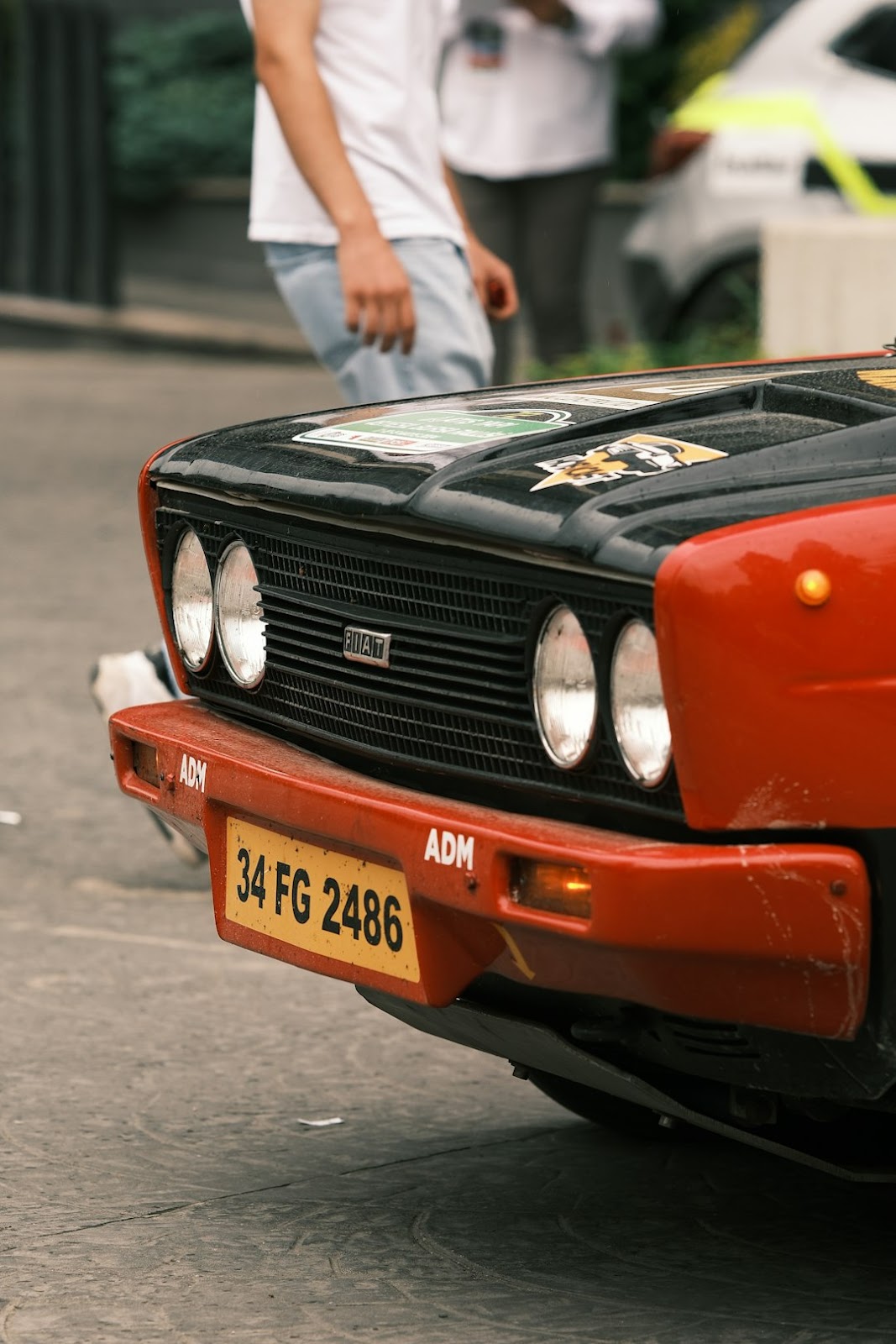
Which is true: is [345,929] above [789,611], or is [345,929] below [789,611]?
below

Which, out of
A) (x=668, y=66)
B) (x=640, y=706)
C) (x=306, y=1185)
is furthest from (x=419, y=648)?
(x=668, y=66)

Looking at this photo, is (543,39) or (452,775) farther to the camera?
(543,39)

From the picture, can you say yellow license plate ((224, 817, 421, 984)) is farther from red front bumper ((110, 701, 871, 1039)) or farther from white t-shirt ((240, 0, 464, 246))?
white t-shirt ((240, 0, 464, 246))

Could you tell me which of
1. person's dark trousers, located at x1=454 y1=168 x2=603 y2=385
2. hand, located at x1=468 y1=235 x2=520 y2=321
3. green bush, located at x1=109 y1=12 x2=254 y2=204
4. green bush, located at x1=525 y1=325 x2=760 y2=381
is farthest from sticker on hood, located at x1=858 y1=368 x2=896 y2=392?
Result: green bush, located at x1=109 y1=12 x2=254 y2=204

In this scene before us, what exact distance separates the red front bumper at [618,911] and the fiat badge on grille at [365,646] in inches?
5.9

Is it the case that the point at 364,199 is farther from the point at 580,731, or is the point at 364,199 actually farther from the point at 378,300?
the point at 580,731

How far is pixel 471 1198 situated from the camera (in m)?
3.57

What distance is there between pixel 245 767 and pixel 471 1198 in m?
0.74

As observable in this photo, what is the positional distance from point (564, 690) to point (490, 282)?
256cm

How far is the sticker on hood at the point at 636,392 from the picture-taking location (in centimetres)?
341

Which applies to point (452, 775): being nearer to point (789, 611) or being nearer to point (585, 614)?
point (585, 614)

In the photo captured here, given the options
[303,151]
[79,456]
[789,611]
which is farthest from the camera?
[79,456]

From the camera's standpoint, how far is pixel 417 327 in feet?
16.0

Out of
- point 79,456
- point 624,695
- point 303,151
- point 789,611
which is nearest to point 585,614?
point 624,695
